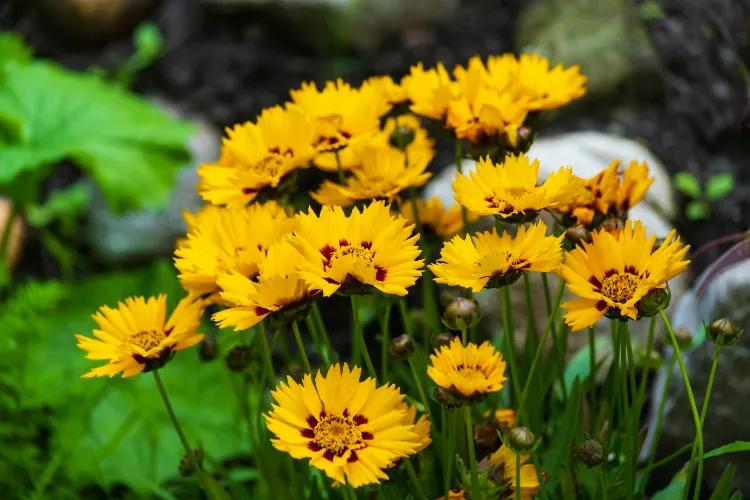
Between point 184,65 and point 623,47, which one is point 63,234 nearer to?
point 184,65

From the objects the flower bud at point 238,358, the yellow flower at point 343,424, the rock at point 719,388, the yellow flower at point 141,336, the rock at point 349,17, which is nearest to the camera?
the yellow flower at point 343,424

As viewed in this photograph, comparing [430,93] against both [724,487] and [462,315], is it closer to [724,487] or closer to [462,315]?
[462,315]

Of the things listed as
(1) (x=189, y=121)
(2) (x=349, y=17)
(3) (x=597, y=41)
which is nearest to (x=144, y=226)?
(1) (x=189, y=121)

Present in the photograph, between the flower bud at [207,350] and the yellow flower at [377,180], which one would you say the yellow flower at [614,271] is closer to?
the yellow flower at [377,180]

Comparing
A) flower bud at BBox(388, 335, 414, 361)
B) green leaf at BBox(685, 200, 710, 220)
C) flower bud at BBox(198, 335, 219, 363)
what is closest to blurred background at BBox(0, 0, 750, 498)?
green leaf at BBox(685, 200, 710, 220)

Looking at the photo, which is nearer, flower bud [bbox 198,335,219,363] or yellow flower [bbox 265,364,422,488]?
yellow flower [bbox 265,364,422,488]

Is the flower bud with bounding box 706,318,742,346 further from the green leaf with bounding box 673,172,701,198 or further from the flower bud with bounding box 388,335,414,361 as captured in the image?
the green leaf with bounding box 673,172,701,198

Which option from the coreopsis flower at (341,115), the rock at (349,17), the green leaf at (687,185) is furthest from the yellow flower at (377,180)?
the rock at (349,17)
